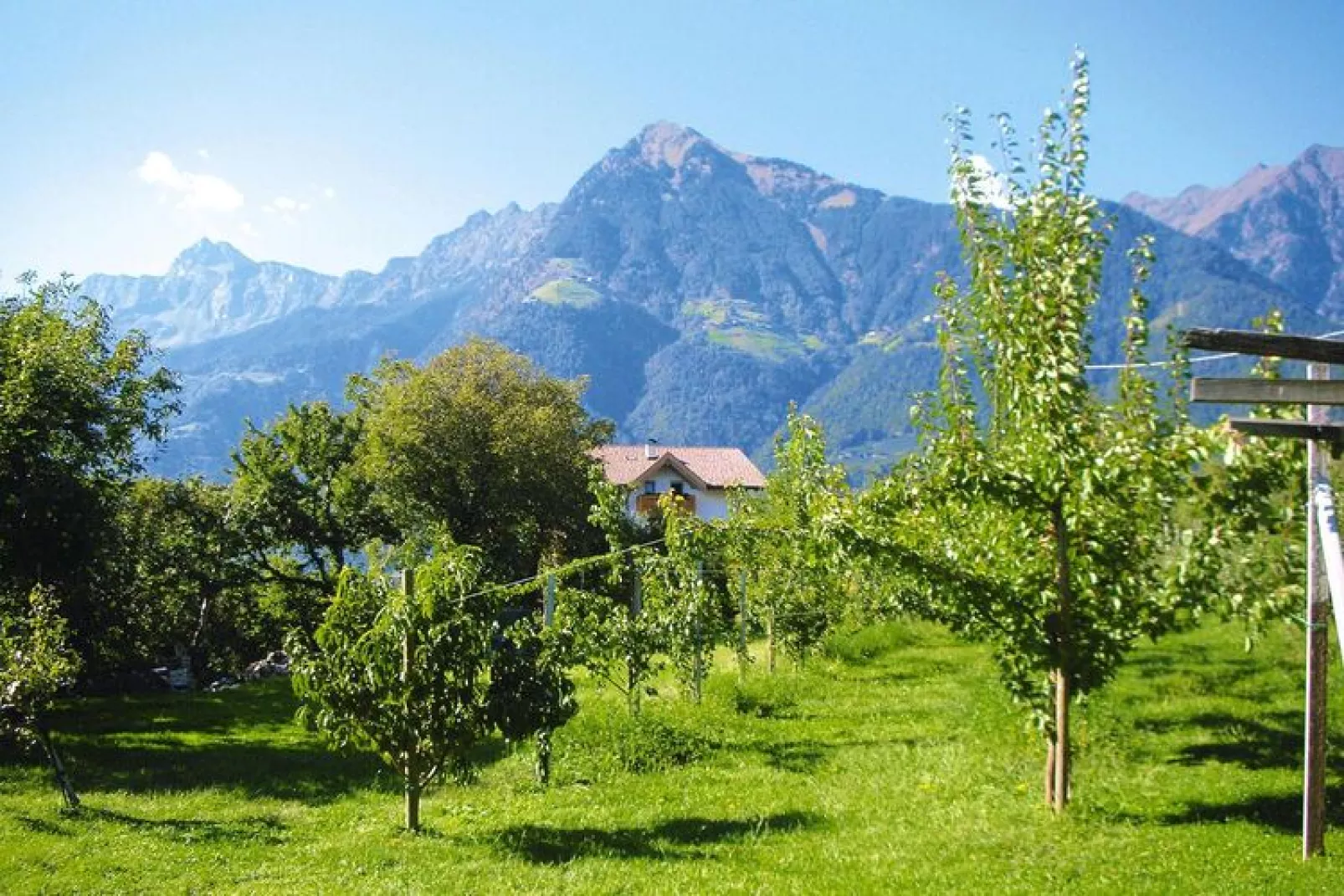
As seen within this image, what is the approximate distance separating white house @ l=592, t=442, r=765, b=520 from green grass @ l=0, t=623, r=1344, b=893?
55.5 metres

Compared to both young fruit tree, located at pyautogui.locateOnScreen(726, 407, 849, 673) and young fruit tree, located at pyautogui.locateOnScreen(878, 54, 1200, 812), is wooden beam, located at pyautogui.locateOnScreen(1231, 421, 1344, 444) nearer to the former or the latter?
young fruit tree, located at pyautogui.locateOnScreen(878, 54, 1200, 812)

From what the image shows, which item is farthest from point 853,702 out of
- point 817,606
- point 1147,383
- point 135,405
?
point 135,405

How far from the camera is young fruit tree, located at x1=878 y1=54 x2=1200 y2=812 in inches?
344

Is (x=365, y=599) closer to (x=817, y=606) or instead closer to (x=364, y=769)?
(x=364, y=769)

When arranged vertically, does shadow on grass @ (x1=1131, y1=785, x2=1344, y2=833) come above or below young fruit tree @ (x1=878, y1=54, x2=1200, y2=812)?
below

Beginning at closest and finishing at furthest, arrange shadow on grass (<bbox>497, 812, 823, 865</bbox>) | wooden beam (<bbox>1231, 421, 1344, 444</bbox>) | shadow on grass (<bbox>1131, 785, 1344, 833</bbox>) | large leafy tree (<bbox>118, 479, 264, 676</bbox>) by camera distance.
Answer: wooden beam (<bbox>1231, 421, 1344, 444</bbox>) → shadow on grass (<bbox>1131, 785, 1344, 833</bbox>) → shadow on grass (<bbox>497, 812, 823, 865</bbox>) → large leafy tree (<bbox>118, 479, 264, 676</bbox>)

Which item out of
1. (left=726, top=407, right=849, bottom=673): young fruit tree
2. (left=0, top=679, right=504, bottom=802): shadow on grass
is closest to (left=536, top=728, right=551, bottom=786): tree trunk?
(left=0, top=679, right=504, bottom=802): shadow on grass

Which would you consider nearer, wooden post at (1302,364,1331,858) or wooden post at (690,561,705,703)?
wooden post at (1302,364,1331,858)

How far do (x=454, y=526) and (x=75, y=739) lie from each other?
2137 cm

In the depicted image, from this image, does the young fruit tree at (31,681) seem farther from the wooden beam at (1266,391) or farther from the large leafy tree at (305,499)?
the large leafy tree at (305,499)

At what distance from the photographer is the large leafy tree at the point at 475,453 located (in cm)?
3891

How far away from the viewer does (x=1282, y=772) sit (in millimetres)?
10523

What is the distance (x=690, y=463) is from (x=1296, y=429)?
74.7 meters

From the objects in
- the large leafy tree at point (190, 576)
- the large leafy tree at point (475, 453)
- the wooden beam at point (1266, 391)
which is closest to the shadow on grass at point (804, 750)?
the wooden beam at point (1266, 391)
